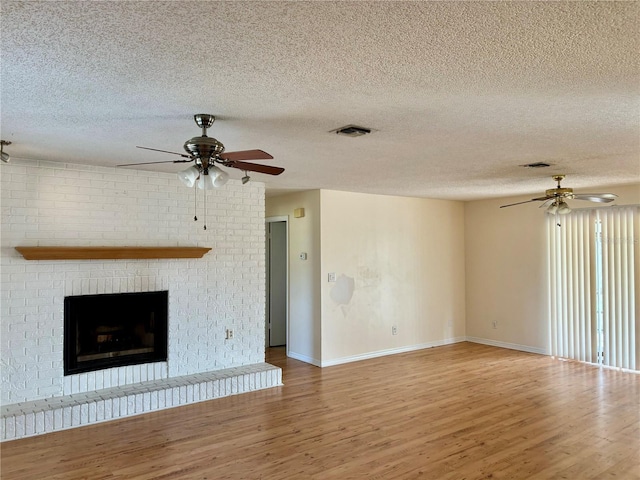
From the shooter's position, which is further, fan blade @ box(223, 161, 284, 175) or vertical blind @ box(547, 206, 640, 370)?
vertical blind @ box(547, 206, 640, 370)

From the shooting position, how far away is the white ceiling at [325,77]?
163 cm

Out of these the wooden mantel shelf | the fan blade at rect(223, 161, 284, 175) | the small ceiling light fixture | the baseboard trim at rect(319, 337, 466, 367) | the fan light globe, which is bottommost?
the baseboard trim at rect(319, 337, 466, 367)

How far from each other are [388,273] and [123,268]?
3.83 m

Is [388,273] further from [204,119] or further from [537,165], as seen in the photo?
[204,119]

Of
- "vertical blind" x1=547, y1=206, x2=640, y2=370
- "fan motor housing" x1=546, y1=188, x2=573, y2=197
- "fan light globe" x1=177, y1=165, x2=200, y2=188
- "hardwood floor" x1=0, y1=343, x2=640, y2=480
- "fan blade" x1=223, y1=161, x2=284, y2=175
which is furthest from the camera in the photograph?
"vertical blind" x1=547, y1=206, x2=640, y2=370

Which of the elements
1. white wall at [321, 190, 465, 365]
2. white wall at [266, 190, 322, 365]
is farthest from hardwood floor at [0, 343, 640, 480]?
white wall at [321, 190, 465, 365]

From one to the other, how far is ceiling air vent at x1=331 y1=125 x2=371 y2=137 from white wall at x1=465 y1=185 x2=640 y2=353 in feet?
15.0

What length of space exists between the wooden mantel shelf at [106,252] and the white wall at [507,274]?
477 cm

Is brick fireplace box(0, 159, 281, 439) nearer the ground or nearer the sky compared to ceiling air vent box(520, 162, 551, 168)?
nearer the ground

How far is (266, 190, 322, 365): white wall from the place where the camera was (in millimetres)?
6262

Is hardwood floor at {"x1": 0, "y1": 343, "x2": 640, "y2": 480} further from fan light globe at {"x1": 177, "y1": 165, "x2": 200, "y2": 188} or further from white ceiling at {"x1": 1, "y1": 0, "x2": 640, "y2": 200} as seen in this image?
white ceiling at {"x1": 1, "y1": 0, "x2": 640, "y2": 200}

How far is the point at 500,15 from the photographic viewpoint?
5.31 feet

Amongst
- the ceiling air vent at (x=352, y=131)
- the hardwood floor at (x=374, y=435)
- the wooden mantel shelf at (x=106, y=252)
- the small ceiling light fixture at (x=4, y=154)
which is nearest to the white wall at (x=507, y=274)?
the hardwood floor at (x=374, y=435)

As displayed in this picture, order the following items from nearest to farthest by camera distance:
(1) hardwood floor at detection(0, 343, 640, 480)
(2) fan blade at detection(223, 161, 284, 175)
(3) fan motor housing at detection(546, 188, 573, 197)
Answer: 1. (2) fan blade at detection(223, 161, 284, 175)
2. (1) hardwood floor at detection(0, 343, 640, 480)
3. (3) fan motor housing at detection(546, 188, 573, 197)
